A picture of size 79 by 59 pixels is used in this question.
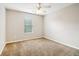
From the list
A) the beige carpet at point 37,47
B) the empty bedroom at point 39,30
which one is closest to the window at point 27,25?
the empty bedroom at point 39,30

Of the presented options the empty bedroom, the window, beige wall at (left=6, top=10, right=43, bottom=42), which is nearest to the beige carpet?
the empty bedroom

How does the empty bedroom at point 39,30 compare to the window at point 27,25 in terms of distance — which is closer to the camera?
the empty bedroom at point 39,30

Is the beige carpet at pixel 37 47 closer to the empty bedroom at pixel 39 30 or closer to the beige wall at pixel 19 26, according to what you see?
the empty bedroom at pixel 39 30

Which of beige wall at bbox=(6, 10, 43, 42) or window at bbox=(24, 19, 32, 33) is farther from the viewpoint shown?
window at bbox=(24, 19, 32, 33)

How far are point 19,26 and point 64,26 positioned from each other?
0.88 metres

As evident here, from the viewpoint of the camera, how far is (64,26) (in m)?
1.51

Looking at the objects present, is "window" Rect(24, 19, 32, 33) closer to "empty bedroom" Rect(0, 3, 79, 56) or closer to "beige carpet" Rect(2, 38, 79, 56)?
"empty bedroom" Rect(0, 3, 79, 56)

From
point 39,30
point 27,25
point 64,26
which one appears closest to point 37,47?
point 39,30

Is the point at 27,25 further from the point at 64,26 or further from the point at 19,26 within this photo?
the point at 64,26

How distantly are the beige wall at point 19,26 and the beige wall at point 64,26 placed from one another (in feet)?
0.51

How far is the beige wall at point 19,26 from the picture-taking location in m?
1.45

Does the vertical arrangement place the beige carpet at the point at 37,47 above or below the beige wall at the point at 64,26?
below

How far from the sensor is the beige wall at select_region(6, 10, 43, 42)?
4.77ft

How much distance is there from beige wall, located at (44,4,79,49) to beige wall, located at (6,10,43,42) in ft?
0.51
